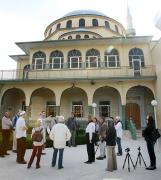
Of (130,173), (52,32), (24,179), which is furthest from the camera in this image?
(52,32)

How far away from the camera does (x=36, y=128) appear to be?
7.62 m

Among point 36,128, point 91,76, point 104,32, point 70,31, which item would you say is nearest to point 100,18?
point 104,32

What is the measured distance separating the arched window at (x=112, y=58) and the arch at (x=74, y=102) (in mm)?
3924

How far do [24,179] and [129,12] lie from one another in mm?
34145

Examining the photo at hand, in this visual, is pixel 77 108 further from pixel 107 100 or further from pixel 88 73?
pixel 88 73

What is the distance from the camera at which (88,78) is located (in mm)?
19906

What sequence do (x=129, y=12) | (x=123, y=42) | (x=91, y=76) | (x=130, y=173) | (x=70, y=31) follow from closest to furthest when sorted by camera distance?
(x=130, y=173) → (x=91, y=76) → (x=123, y=42) → (x=70, y=31) → (x=129, y=12)

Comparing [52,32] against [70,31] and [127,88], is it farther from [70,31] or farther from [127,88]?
[127,88]

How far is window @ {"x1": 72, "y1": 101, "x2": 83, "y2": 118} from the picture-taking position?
A: 22.7 metres

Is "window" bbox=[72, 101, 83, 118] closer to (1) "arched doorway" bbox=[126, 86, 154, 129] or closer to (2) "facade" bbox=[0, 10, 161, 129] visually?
(2) "facade" bbox=[0, 10, 161, 129]

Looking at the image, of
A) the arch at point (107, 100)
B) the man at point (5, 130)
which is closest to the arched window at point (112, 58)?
the arch at point (107, 100)

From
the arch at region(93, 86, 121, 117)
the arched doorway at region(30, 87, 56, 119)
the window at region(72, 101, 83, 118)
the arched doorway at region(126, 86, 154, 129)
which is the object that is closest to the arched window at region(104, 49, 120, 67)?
the arch at region(93, 86, 121, 117)

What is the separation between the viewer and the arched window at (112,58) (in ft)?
72.6

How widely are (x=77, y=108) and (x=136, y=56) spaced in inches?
319
